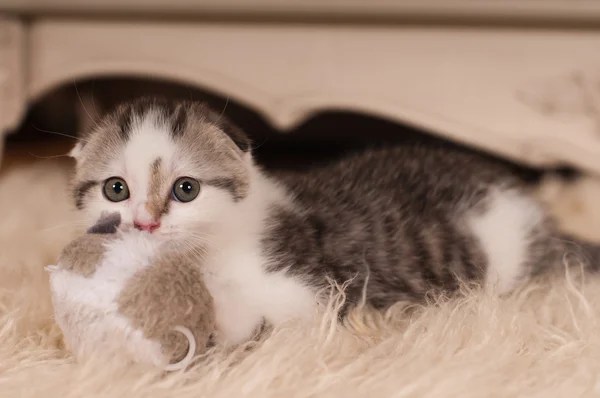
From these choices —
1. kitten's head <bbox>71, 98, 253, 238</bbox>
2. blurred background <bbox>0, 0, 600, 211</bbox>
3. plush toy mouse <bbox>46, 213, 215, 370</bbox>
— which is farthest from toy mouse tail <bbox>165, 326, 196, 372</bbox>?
blurred background <bbox>0, 0, 600, 211</bbox>

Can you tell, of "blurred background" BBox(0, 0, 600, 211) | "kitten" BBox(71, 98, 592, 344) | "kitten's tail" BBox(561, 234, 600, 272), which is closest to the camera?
"kitten" BBox(71, 98, 592, 344)

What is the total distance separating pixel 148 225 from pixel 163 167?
9 cm

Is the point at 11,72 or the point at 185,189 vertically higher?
→ the point at 11,72

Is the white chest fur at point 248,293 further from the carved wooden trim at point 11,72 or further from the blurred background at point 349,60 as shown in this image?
the carved wooden trim at point 11,72

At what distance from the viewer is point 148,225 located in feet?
2.59

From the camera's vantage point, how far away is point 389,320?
0.96 metres

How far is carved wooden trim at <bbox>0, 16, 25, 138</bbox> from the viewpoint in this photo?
1716 mm

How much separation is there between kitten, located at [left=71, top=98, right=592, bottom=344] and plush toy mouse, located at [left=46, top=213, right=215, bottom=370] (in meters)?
0.04

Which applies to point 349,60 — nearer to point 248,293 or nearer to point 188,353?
point 248,293

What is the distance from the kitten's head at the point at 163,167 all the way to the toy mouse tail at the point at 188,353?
130mm

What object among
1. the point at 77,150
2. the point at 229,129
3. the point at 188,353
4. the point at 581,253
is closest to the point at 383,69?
the point at 581,253

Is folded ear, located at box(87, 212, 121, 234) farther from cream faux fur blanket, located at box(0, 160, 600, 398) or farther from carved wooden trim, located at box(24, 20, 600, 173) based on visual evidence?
carved wooden trim, located at box(24, 20, 600, 173)

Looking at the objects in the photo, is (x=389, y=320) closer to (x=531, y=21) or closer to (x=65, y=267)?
(x=65, y=267)

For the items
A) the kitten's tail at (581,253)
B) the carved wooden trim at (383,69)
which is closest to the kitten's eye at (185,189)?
the kitten's tail at (581,253)
